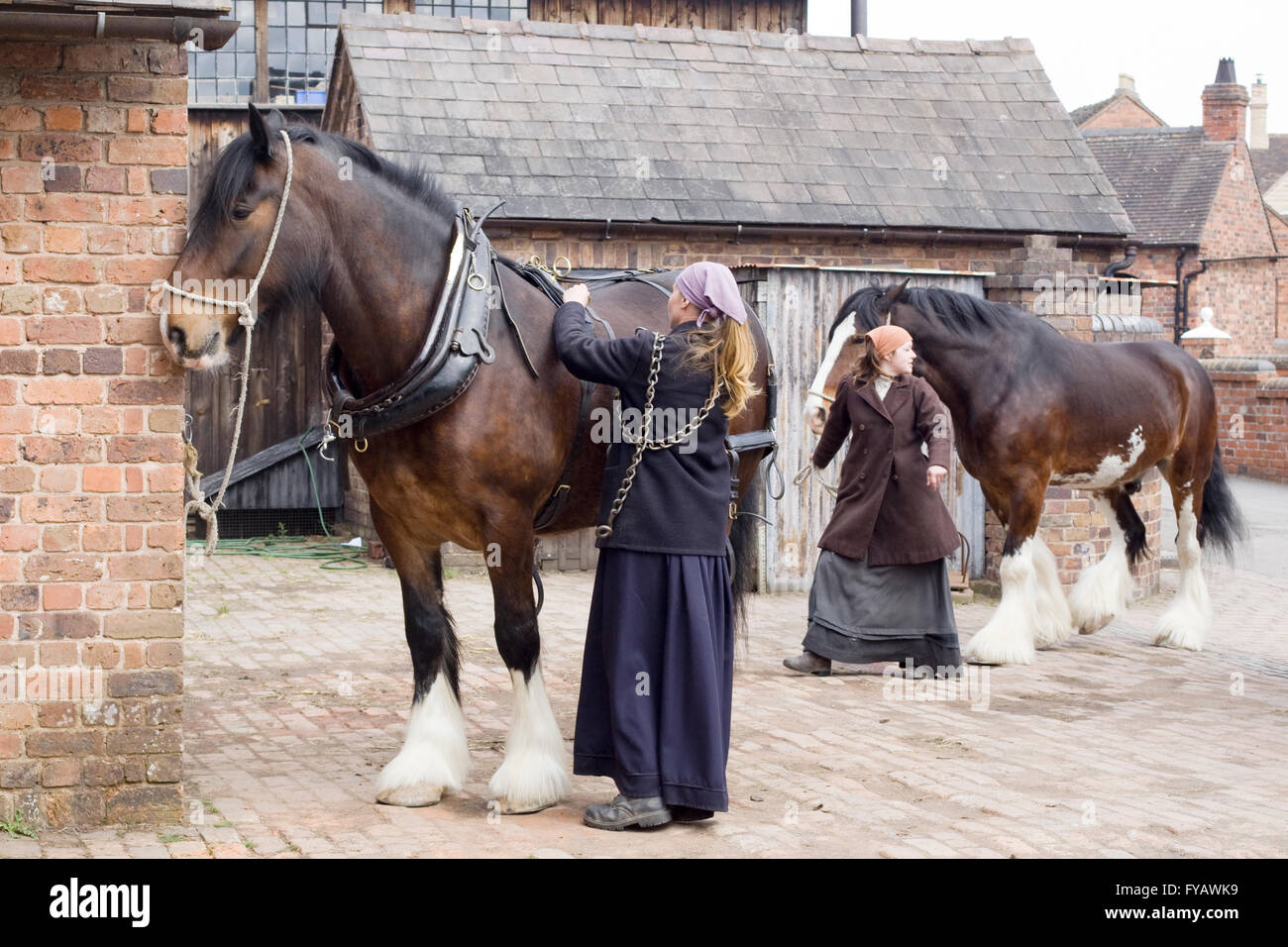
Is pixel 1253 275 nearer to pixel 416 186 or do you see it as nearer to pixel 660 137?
pixel 660 137

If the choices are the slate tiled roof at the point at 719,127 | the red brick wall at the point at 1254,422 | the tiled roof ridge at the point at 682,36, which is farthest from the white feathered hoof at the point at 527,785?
the red brick wall at the point at 1254,422

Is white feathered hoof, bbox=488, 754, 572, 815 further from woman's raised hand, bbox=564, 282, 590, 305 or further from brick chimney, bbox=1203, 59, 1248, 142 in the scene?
brick chimney, bbox=1203, 59, 1248, 142

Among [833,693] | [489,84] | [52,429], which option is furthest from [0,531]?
[489,84]

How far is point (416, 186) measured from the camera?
5.38m

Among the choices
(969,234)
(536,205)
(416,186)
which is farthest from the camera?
(969,234)

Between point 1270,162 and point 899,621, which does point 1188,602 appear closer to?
point 899,621

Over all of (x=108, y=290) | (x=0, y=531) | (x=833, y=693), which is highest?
(x=108, y=290)

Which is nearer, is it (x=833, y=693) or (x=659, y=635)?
(x=659, y=635)

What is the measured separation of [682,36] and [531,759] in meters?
11.4

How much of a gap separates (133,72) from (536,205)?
791cm

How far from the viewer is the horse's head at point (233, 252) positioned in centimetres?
486

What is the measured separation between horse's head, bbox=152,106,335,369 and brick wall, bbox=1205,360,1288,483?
18556mm

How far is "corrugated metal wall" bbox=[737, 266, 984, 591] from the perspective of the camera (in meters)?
11.7

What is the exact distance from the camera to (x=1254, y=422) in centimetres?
2159
